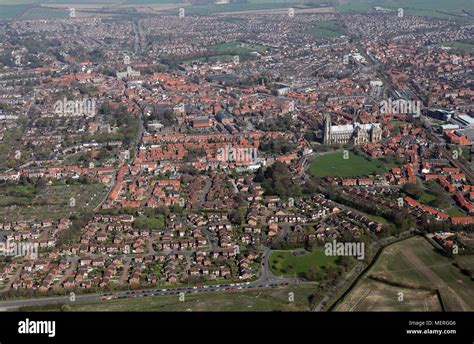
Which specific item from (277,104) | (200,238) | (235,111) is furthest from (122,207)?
(277,104)

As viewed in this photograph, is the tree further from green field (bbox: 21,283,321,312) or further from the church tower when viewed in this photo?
green field (bbox: 21,283,321,312)

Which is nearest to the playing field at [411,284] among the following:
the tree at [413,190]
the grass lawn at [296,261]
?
the grass lawn at [296,261]

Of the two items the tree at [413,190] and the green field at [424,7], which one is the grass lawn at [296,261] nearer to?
the tree at [413,190]

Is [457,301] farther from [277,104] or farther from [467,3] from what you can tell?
[467,3]

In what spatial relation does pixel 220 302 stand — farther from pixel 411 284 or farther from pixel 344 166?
pixel 344 166

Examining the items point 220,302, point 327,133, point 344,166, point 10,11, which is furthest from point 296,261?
point 10,11

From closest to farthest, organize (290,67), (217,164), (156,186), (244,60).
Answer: (156,186) → (217,164) → (290,67) → (244,60)

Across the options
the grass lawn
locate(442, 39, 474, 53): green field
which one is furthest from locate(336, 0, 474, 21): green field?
the grass lawn
